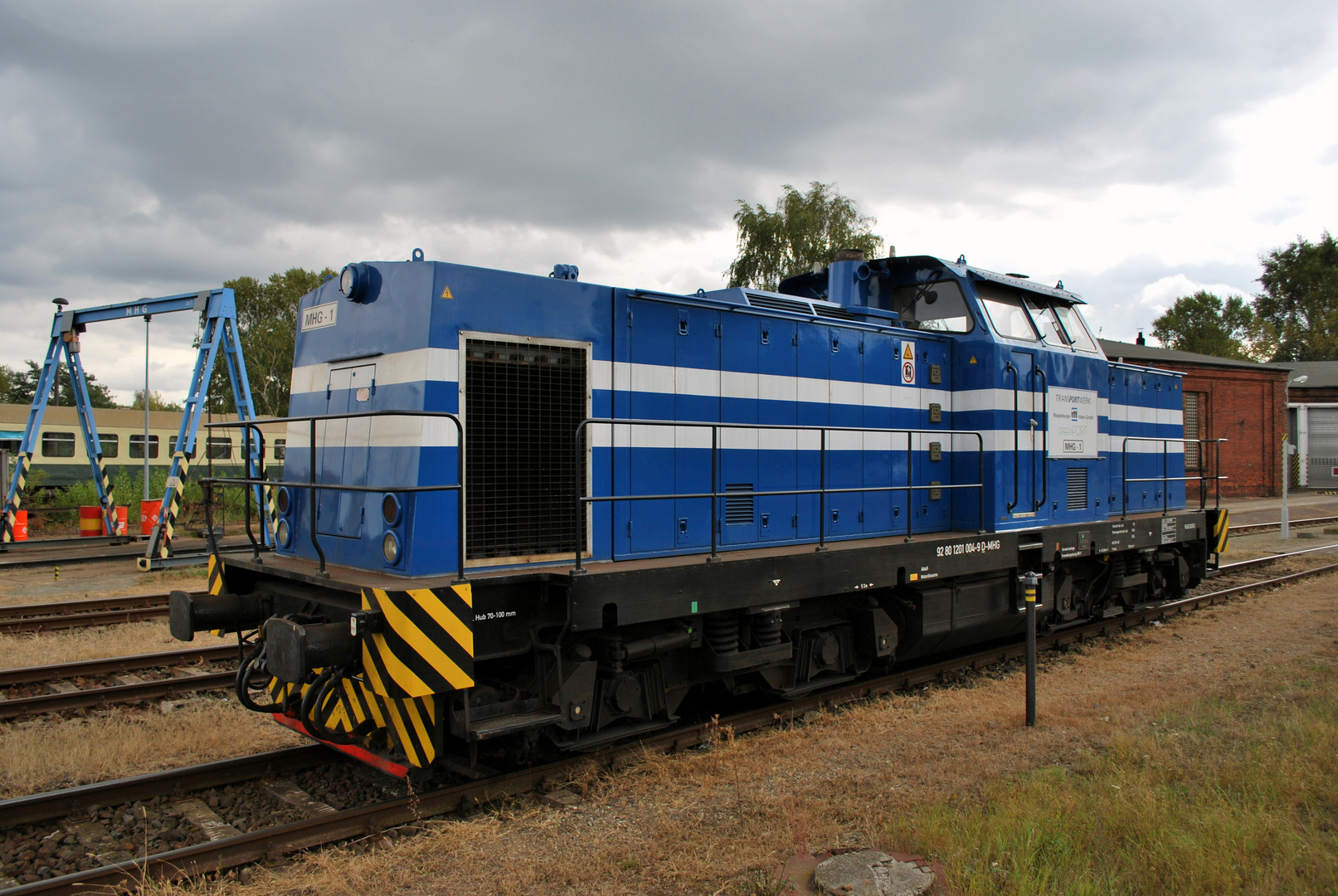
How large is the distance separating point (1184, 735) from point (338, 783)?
210 inches

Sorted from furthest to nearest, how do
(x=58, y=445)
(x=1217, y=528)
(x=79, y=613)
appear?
(x=58, y=445)
(x=1217, y=528)
(x=79, y=613)

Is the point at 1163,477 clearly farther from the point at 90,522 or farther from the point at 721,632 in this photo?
the point at 90,522

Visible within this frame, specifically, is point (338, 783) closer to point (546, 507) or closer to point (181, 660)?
point (546, 507)

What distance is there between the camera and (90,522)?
62.0ft

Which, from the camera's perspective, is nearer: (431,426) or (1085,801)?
(1085,801)

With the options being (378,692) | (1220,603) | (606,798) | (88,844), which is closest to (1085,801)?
(606,798)

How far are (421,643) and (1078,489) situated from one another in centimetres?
724

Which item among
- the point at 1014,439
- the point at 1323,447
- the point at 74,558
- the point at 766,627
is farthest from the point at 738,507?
the point at 1323,447

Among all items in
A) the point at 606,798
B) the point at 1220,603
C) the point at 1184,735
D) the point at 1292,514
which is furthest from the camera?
the point at 1292,514

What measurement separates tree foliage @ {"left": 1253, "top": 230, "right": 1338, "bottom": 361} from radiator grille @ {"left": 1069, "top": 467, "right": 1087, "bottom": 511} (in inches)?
2457

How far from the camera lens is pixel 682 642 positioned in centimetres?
524

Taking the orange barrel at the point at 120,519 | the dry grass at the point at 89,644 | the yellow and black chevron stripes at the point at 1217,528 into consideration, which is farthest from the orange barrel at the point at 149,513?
the yellow and black chevron stripes at the point at 1217,528

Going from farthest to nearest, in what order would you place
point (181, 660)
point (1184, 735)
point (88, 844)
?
point (181, 660) → point (1184, 735) → point (88, 844)

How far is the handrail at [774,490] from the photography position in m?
4.75
